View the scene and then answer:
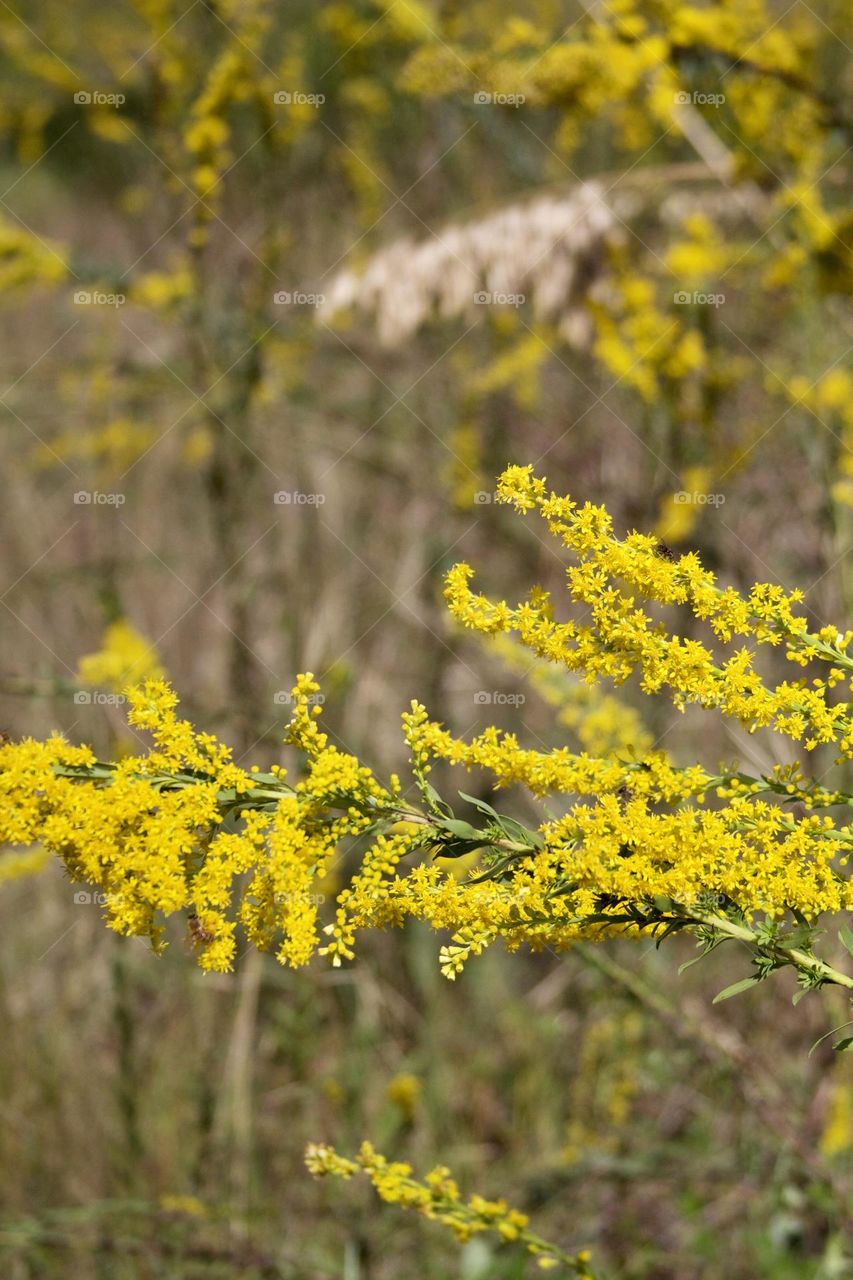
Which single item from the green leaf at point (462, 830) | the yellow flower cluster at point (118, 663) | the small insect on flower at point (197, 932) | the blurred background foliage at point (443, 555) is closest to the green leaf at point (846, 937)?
the green leaf at point (462, 830)

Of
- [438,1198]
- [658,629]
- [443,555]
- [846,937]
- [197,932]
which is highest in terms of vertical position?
[443,555]

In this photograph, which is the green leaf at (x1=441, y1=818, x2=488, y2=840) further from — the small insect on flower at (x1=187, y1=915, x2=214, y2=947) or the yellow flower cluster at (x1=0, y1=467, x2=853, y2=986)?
the small insect on flower at (x1=187, y1=915, x2=214, y2=947)

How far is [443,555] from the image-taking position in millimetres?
4059

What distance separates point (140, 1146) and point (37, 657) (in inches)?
94.6

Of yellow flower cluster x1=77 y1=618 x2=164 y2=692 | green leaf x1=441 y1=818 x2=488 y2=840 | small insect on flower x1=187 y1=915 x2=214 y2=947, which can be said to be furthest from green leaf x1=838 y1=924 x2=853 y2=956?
yellow flower cluster x1=77 y1=618 x2=164 y2=692

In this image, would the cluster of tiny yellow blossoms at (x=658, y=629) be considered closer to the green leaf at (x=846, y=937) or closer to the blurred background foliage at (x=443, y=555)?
the green leaf at (x=846, y=937)

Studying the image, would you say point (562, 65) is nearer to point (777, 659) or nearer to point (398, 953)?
point (777, 659)

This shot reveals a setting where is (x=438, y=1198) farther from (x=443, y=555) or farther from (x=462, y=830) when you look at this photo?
(x=443, y=555)

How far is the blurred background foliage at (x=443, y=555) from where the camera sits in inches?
102

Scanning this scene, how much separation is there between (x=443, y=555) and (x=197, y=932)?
3006mm

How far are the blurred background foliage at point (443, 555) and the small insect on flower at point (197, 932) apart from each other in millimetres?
943

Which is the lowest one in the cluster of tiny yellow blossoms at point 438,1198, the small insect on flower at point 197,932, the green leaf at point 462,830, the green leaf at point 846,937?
the cluster of tiny yellow blossoms at point 438,1198

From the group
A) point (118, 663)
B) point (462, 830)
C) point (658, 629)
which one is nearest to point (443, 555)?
point (118, 663)

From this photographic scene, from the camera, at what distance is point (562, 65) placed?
119 inches
